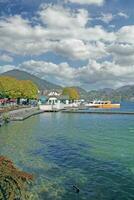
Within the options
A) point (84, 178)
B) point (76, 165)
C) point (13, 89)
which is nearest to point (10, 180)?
point (84, 178)

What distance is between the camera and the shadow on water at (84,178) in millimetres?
30130

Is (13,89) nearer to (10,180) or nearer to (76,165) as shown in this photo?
(76,165)

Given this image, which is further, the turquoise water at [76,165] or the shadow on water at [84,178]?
the turquoise water at [76,165]

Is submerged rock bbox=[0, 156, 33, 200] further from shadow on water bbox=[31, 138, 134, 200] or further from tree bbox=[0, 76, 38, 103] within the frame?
tree bbox=[0, 76, 38, 103]

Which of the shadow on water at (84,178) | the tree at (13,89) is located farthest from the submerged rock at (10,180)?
the tree at (13,89)

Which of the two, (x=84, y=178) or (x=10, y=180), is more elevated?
(x=10, y=180)

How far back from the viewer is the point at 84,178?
3578 centimetres

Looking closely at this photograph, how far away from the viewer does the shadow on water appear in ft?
98.9

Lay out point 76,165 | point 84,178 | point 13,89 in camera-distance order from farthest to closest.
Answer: point 13,89 → point 76,165 → point 84,178

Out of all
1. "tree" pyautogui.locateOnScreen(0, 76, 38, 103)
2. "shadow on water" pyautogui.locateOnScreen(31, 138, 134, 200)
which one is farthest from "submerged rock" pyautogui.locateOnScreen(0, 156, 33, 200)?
"tree" pyautogui.locateOnScreen(0, 76, 38, 103)

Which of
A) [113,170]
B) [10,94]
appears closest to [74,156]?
[113,170]

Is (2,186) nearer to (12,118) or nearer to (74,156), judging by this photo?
(74,156)

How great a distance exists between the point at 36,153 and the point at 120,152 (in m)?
13.8

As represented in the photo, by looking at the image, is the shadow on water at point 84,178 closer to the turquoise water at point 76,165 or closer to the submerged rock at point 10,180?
the turquoise water at point 76,165
